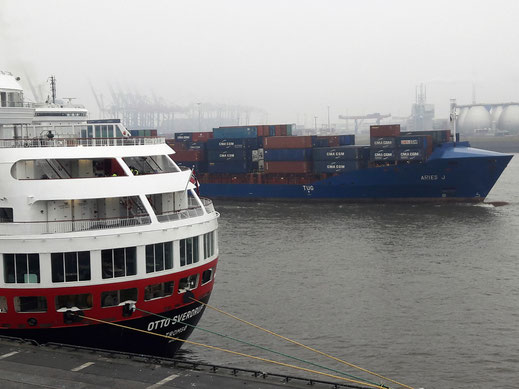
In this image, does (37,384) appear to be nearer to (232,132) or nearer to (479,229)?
(479,229)

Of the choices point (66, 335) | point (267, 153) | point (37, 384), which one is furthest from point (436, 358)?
point (267, 153)

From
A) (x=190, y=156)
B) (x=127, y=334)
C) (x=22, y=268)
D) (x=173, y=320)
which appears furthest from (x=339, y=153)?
(x=22, y=268)

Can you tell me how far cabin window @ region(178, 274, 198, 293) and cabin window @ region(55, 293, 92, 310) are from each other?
2.89m

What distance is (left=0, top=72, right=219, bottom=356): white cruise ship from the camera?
19844 millimetres

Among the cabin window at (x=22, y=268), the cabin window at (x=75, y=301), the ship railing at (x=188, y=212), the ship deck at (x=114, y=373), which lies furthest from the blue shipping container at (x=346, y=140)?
the ship deck at (x=114, y=373)

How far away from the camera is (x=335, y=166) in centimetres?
8025

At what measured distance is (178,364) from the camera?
18078mm

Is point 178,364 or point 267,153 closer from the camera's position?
point 178,364

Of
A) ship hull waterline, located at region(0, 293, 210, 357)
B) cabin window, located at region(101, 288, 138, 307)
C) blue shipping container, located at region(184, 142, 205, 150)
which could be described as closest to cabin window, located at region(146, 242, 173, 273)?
cabin window, located at region(101, 288, 138, 307)

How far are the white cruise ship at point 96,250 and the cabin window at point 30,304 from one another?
3 centimetres

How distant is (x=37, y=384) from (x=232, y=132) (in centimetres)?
7687

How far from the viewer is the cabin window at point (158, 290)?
20858 mm

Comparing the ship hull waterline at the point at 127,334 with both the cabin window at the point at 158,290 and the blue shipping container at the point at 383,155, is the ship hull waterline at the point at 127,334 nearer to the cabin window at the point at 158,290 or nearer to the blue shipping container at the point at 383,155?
the cabin window at the point at 158,290

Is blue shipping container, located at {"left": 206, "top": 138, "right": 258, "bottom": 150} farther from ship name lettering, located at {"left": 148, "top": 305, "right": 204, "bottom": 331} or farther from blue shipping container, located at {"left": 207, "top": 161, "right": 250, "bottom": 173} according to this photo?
ship name lettering, located at {"left": 148, "top": 305, "right": 204, "bottom": 331}
